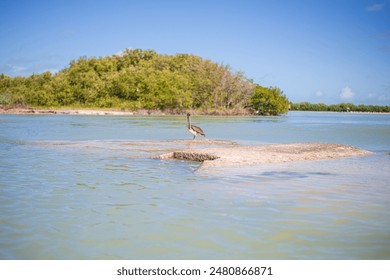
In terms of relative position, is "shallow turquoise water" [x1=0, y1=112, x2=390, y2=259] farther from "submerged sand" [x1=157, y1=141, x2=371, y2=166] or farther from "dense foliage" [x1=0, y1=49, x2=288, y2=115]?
"dense foliage" [x1=0, y1=49, x2=288, y2=115]

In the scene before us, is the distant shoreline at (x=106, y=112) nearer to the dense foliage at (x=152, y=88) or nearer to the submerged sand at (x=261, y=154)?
the dense foliage at (x=152, y=88)

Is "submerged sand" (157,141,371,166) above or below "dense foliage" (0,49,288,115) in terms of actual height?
below

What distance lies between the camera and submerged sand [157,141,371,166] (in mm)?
9942

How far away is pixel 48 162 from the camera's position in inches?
399

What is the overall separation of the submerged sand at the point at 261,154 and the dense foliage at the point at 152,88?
203ft

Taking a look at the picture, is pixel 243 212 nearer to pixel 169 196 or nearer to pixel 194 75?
pixel 169 196

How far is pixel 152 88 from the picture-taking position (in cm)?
7669

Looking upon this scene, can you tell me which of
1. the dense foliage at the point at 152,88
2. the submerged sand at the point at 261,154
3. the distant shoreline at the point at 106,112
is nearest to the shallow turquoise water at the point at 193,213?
the submerged sand at the point at 261,154

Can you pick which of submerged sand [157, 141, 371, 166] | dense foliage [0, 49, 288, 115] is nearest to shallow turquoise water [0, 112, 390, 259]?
submerged sand [157, 141, 371, 166]

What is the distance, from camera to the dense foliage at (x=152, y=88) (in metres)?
76.1

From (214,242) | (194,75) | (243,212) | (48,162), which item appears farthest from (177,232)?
(194,75)

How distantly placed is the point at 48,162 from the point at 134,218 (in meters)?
5.73

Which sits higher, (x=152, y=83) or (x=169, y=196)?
(x=152, y=83)

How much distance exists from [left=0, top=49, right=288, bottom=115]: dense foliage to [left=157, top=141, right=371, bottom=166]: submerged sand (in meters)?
61.8
